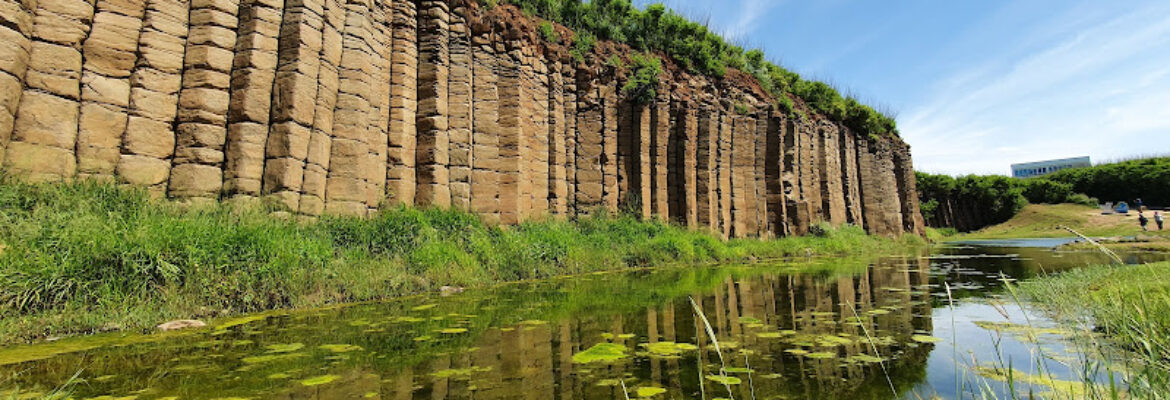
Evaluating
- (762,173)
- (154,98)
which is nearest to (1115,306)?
(154,98)

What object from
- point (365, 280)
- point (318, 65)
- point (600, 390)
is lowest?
point (600, 390)

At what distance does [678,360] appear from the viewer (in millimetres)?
3533

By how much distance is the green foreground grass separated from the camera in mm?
4762

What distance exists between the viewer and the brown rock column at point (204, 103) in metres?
7.86

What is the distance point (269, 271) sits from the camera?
242 inches

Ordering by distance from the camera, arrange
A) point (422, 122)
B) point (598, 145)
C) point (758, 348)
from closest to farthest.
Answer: point (758, 348) → point (422, 122) → point (598, 145)

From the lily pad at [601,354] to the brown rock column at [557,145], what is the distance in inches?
424

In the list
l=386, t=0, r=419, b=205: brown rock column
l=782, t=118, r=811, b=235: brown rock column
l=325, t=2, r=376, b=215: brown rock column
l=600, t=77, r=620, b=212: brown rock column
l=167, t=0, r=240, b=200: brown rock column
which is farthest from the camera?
l=782, t=118, r=811, b=235: brown rock column

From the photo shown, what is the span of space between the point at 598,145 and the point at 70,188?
12249 mm

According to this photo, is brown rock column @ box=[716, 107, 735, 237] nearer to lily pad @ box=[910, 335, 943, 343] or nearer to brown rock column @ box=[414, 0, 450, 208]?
brown rock column @ box=[414, 0, 450, 208]

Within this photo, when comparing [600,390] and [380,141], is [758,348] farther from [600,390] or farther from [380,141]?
[380,141]

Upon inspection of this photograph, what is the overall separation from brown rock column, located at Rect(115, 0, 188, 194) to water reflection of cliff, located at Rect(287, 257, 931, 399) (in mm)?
6325

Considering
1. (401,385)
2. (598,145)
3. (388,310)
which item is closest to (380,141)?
(388,310)

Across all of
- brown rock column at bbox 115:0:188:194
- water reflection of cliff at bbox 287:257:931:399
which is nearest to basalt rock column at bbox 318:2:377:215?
brown rock column at bbox 115:0:188:194
